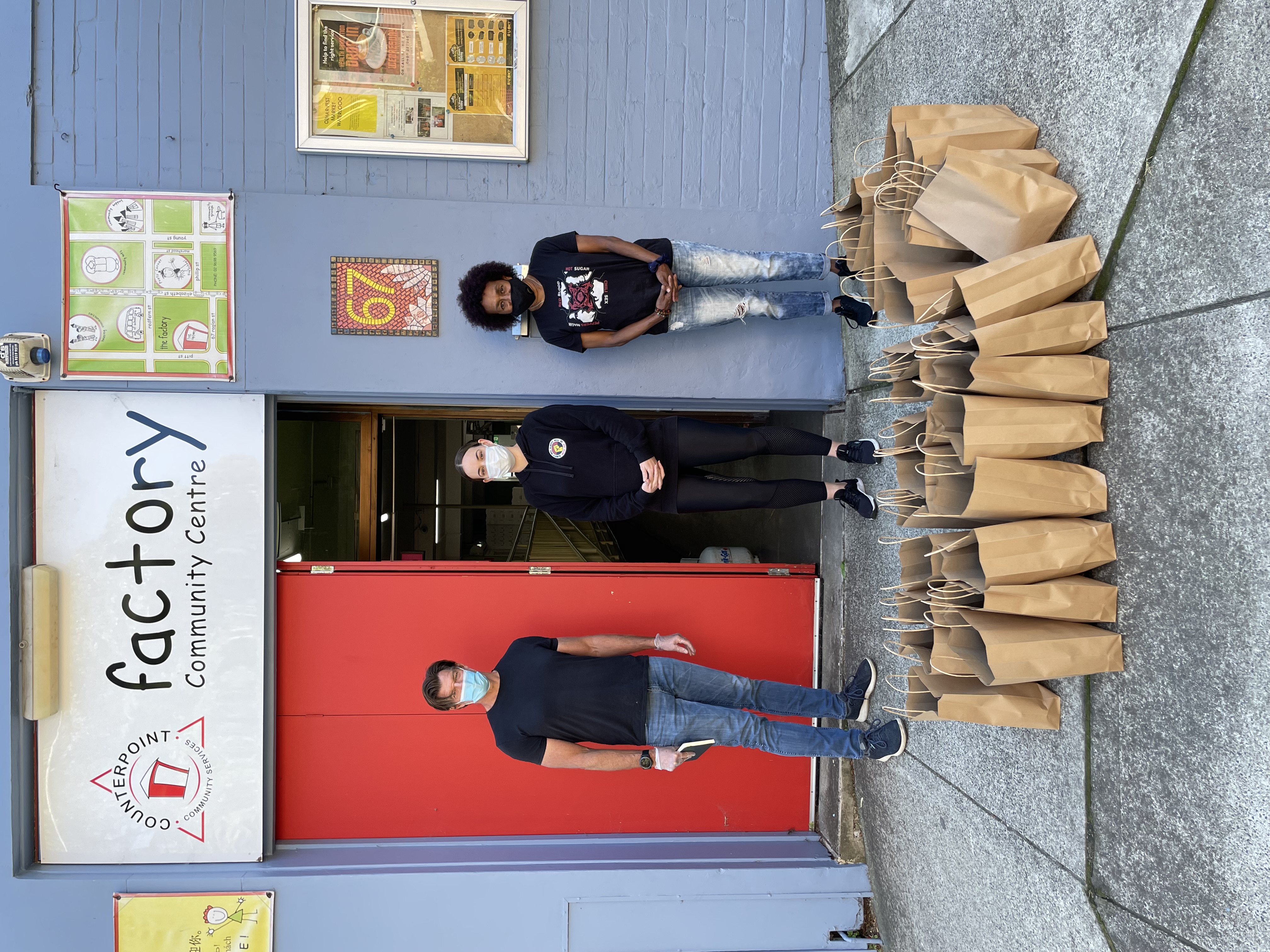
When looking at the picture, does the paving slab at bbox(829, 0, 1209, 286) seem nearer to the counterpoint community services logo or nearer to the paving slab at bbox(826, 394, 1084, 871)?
the paving slab at bbox(826, 394, 1084, 871)

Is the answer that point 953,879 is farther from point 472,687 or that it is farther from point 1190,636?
point 472,687

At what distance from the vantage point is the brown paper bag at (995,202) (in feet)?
7.90

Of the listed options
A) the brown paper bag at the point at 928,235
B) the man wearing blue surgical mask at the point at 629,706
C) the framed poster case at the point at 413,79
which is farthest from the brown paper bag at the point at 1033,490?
the framed poster case at the point at 413,79

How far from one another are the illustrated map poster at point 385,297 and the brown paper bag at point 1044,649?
9.28ft

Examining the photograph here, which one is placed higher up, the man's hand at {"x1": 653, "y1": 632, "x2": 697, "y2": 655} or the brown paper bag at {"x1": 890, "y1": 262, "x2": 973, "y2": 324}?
the brown paper bag at {"x1": 890, "y1": 262, "x2": 973, "y2": 324}

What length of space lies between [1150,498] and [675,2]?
3.31 meters

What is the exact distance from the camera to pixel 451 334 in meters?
3.80

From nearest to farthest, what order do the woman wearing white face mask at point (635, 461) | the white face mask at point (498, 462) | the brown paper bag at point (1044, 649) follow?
1. the brown paper bag at point (1044, 649)
2. the white face mask at point (498, 462)
3. the woman wearing white face mask at point (635, 461)

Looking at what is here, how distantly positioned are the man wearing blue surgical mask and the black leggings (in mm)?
766

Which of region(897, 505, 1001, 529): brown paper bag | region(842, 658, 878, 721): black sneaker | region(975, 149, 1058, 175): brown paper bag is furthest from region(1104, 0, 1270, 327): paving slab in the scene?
region(842, 658, 878, 721): black sneaker

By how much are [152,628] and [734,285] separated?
10.8 ft

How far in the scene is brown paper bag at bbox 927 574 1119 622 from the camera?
7.55 ft

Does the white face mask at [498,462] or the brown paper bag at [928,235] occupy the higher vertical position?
the brown paper bag at [928,235]

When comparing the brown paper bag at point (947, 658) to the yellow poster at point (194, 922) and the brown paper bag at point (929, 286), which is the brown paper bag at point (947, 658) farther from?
the yellow poster at point (194, 922)
